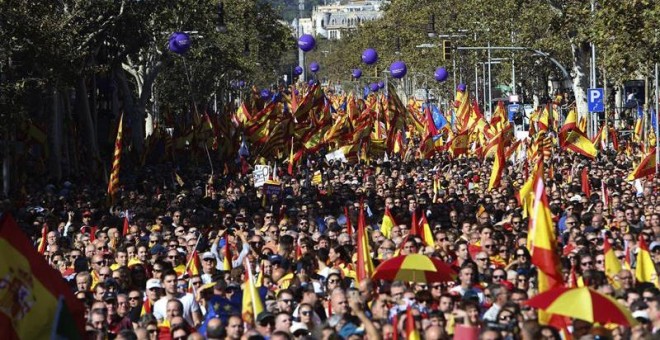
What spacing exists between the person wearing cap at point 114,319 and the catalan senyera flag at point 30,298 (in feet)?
7.03

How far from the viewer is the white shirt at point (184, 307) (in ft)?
45.3

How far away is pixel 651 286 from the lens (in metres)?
13.0

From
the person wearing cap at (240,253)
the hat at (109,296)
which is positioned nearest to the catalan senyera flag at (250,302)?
the hat at (109,296)

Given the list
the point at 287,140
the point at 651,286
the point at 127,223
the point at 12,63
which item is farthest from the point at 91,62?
the point at 651,286

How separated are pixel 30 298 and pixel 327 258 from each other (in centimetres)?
572

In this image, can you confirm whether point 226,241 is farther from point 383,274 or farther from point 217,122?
point 217,122

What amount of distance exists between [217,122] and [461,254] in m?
31.4

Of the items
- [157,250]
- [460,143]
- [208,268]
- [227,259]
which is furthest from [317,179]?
[208,268]

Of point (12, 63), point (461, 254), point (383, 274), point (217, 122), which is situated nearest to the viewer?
point (383, 274)

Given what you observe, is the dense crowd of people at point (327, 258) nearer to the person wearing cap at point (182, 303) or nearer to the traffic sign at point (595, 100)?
the person wearing cap at point (182, 303)

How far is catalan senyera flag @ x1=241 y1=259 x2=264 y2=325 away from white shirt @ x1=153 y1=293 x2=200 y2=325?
0.53m

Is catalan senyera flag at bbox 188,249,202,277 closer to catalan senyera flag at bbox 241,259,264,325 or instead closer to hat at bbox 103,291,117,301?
hat at bbox 103,291,117,301

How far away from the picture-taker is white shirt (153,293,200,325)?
1380 centimetres

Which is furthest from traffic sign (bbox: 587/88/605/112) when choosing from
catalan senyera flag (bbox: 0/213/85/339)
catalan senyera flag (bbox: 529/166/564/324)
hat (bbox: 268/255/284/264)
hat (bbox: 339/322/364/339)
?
catalan senyera flag (bbox: 0/213/85/339)
